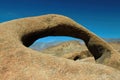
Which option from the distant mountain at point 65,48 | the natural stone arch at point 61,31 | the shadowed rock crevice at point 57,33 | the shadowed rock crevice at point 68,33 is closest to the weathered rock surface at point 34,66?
the natural stone arch at point 61,31

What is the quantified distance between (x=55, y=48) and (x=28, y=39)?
121 feet

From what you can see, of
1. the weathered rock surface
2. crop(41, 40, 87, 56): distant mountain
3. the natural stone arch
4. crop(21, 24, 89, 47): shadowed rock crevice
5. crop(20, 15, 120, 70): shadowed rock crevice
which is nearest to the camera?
the weathered rock surface

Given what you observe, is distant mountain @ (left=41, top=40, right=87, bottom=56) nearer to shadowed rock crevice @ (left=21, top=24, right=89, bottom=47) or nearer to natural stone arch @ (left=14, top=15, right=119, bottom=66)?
natural stone arch @ (left=14, top=15, right=119, bottom=66)

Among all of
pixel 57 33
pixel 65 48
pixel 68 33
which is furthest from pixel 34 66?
pixel 65 48

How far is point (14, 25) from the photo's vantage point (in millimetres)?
16047

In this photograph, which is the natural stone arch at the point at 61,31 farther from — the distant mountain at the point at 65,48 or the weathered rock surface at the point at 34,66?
the distant mountain at the point at 65,48

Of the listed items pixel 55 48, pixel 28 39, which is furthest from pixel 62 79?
pixel 55 48

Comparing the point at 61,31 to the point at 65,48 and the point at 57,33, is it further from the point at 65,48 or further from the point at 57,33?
the point at 65,48

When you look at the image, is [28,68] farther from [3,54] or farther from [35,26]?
[35,26]

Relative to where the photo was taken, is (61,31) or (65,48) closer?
(61,31)

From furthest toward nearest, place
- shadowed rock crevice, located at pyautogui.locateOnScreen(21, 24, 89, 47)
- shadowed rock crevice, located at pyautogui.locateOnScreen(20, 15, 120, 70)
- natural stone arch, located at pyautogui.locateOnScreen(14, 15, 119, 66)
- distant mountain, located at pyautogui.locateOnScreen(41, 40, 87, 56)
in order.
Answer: distant mountain, located at pyautogui.locateOnScreen(41, 40, 87, 56)
shadowed rock crevice, located at pyautogui.locateOnScreen(20, 15, 120, 70)
shadowed rock crevice, located at pyautogui.locateOnScreen(21, 24, 89, 47)
natural stone arch, located at pyautogui.locateOnScreen(14, 15, 119, 66)

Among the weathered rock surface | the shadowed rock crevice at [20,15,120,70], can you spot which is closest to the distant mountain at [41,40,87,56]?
the shadowed rock crevice at [20,15,120,70]

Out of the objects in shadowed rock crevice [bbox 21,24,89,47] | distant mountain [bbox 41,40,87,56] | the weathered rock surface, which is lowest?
distant mountain [bbox 41,40,87,56]

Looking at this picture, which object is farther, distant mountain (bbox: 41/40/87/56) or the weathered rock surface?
distant mountain (bbox: 41/40/87/56)
